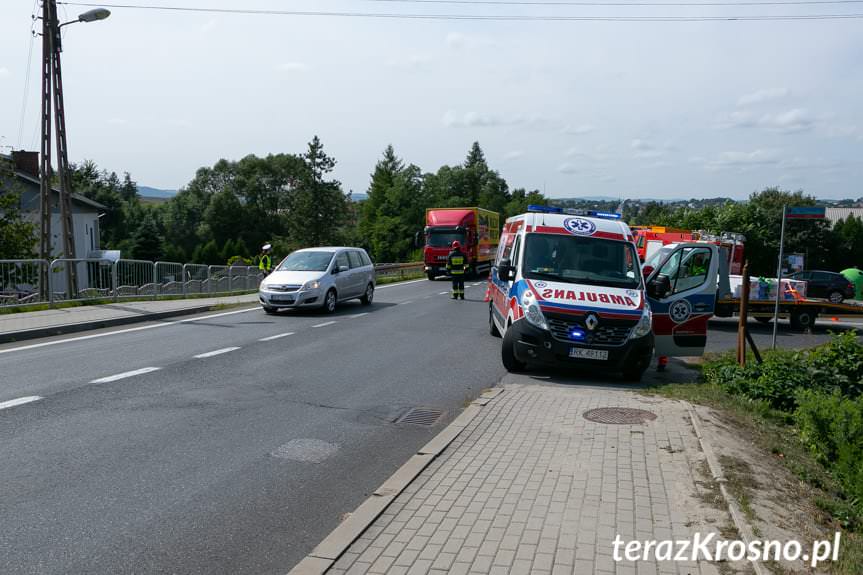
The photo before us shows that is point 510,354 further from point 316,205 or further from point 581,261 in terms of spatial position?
point 316,205

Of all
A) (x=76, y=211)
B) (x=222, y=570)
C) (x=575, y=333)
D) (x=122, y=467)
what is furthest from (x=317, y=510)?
(x=76, y=211)

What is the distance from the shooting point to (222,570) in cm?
418

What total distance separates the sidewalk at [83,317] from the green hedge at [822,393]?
11.7m

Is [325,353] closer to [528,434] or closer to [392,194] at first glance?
[528,434]

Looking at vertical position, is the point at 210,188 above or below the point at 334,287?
above

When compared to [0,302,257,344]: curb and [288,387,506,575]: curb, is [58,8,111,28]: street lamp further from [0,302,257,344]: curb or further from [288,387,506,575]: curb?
[288,387,506,575]: curb

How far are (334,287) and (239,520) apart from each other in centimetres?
1465

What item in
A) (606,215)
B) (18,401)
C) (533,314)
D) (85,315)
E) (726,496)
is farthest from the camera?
(85,315)

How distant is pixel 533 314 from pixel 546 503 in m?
5.46

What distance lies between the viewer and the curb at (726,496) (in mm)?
4363

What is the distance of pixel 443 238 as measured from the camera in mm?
37594

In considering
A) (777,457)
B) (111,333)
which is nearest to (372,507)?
(777,457)

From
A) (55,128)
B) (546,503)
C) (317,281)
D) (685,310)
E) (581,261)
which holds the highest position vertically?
(55,128)

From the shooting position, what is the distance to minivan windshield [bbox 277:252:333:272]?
1950 cm
